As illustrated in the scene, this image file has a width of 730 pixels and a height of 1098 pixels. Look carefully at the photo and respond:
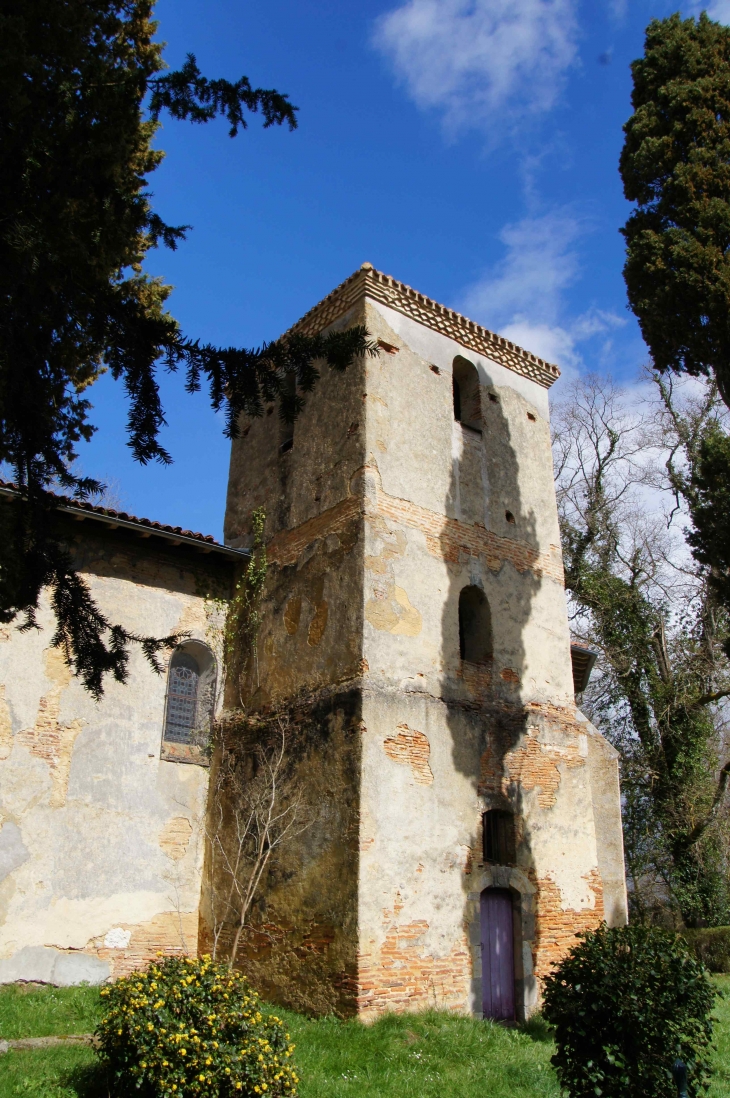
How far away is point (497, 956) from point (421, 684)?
3.64 metres

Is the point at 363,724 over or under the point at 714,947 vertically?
over

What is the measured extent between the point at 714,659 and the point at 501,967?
1275 cm

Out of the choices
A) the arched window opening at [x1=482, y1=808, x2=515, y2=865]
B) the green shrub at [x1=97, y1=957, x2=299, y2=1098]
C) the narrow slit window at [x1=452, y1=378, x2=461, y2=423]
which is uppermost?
the narrow slit window at [x1=452, y1=378, x2=461, y2=423]

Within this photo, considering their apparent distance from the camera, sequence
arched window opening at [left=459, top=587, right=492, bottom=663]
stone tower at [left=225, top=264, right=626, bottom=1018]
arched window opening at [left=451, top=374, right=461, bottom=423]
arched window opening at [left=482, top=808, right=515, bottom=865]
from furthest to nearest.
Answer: arched window opening at [left=451, top=374, right=461, bottom=423], arched window opening at [left=459, top=587, right=492, bottom=663], arched window opening at [left=482, top=808, right=515, bottom=865], stone tower at [left=225, top=264, right=626, bottom=1018]

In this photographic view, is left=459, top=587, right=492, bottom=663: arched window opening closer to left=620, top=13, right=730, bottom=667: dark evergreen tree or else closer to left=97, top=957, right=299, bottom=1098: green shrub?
left=620, top=13, right=730, bottom=667: dark evergreen tree

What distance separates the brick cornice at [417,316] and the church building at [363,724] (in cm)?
5

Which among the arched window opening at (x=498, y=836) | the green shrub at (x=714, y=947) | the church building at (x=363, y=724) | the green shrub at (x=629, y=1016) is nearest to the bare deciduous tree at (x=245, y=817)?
the church building at (x=363, y=724)

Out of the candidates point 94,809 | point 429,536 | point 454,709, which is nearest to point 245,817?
point 94,809

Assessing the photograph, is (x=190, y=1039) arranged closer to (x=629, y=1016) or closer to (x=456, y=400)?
(x=629, y=1016)

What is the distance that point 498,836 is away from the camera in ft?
37.7

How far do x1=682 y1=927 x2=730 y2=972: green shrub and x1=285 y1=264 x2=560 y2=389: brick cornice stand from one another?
12227mm

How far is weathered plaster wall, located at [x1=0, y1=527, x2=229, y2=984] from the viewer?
10.6m

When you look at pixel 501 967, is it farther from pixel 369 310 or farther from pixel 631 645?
pixel 631 645

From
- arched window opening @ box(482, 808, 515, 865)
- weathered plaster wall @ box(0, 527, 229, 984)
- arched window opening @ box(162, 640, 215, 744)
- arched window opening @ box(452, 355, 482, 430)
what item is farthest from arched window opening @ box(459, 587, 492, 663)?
weathered plaster wall @ box(0, 527, 229, 984)
